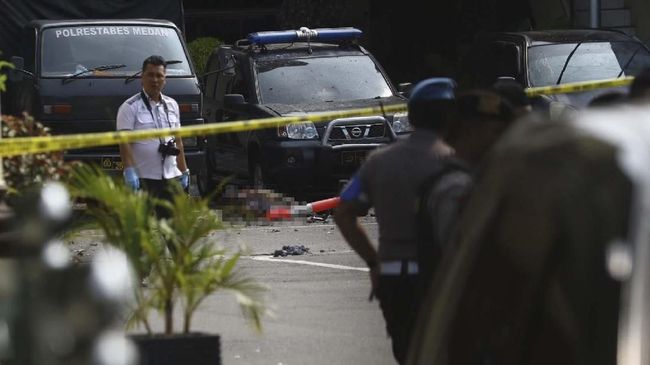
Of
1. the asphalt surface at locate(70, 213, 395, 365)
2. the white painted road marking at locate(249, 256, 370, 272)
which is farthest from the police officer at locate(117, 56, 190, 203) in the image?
the white painted road marking at locate(249, 256, 370, 272)

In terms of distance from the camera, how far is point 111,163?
17.5 meters

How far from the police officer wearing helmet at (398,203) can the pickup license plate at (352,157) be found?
1086 cm

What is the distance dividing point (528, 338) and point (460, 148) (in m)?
2.69

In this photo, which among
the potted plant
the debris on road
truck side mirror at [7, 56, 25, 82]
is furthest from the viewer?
truck side mirror at [7, 56, 25, 82]

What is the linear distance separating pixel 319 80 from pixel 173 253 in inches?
481

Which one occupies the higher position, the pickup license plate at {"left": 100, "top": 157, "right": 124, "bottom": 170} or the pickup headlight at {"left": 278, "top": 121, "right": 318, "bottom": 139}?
the pickup headlight at {"left": 278, "top": 121, "right": 318, "bottom": 139}

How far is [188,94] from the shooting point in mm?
18062

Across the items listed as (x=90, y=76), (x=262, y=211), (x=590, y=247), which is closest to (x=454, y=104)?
(x=590, y=247)

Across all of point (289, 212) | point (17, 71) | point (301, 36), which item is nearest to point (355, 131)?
point (289, 212)

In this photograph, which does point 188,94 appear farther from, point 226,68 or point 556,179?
point 556,179

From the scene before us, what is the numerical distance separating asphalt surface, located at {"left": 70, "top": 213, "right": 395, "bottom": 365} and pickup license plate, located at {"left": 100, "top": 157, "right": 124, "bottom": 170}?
1.87 meters

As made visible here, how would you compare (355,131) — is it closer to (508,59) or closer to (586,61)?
(508,59)

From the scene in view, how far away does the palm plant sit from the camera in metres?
6.74

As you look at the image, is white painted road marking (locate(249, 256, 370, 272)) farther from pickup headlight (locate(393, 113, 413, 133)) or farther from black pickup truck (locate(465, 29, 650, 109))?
black pickup truck (locate(465, 29, 650, 109))
